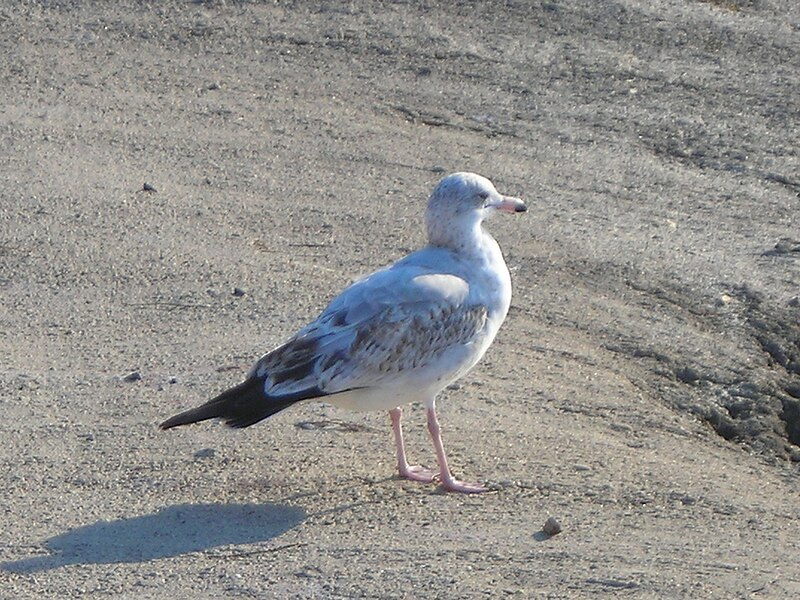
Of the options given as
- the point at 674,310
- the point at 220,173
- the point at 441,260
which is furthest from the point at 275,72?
the point at 441,260

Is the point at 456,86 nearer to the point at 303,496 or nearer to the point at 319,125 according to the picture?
the point at 319,125

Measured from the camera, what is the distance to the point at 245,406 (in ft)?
20.8

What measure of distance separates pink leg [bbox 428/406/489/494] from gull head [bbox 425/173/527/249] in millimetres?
801

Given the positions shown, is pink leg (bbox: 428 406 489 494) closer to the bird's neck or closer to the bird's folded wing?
the bird's folded wing

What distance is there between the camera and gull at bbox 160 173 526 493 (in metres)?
6.41

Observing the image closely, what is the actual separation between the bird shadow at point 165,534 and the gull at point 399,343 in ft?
1.28

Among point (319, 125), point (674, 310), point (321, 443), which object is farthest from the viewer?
point (319, 125)

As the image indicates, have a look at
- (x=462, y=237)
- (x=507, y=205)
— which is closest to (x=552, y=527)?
(x=462, y=237)

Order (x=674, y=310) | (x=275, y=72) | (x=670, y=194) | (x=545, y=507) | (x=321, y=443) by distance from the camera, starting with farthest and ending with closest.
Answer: (x=275, y=72) < (x=670, y=194) < (x=674, y=310) < (x=321, y=443) < (x=545, y=507)

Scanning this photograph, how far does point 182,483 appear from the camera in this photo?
669 cm

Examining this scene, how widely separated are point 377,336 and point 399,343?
0.10 metres

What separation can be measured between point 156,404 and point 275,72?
502cm

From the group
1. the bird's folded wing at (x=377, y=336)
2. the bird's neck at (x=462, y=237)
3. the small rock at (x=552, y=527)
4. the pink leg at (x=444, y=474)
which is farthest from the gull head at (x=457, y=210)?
the small rock at (x=552, y=527)

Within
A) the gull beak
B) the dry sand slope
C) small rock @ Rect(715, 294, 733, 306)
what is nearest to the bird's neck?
the gull beak
